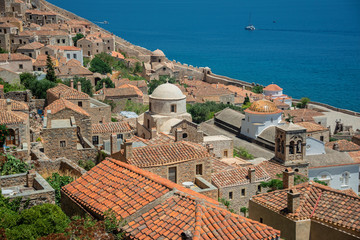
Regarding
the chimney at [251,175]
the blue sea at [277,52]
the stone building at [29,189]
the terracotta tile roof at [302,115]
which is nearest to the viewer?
the stone building at [29,189]

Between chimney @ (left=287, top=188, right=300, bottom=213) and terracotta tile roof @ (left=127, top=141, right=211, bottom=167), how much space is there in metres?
4.01

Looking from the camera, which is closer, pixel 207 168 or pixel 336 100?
pixel 207 168

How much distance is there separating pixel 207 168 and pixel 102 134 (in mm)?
12393

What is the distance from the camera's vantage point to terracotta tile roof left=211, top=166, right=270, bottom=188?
2138cm

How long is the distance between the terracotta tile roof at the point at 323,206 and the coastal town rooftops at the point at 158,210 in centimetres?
318

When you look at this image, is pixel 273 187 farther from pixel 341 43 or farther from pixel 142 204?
pixel 341 43

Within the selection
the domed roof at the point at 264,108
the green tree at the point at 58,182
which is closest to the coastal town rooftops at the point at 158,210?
the green tree at the point at 58,182

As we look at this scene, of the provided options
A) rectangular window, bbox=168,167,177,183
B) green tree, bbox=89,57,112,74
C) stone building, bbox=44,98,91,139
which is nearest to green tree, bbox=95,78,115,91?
green tree, bbox=89,57,112,74

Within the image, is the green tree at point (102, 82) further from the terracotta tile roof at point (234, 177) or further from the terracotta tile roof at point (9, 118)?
the terracotta tile roof at point (234, 177)

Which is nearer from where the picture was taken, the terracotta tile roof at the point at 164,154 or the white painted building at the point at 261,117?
the terracotta tile roof at the point at 164,154

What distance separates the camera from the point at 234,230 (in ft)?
28.9

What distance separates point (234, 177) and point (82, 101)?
35.4 feet

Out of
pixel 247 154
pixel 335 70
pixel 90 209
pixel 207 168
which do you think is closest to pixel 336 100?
pixel 335 70

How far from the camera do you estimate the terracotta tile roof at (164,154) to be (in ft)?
50.3
